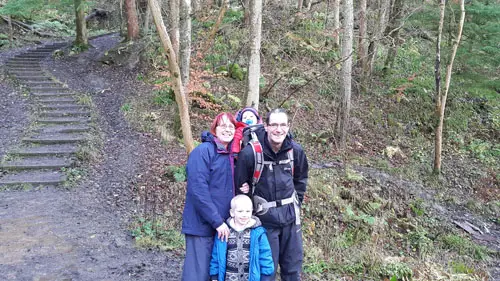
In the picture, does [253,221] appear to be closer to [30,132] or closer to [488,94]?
[30,132]

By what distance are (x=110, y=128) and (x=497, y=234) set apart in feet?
35.0

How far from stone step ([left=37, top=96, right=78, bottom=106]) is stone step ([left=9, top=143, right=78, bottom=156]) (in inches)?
131

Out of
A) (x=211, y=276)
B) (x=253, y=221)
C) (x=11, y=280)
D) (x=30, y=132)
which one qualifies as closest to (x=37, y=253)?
(x=11, y=280)

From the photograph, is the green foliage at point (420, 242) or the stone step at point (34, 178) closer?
the stone step at point (34, 178)

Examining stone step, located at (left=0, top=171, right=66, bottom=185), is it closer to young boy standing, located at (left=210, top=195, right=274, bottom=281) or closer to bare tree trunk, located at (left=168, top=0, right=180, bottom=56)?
bare tree trunk, located at (left=168, top=0, right=180, bottom=56)

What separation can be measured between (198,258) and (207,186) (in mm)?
684

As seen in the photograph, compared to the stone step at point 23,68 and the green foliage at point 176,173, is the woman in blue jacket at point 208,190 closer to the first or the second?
the green foliage at point 176,173

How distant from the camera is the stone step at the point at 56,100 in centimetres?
1214

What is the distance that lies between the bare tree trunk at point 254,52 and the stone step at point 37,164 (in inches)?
160

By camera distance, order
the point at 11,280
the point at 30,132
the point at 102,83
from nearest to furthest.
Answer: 1. the point at 11,280
2. the point at 30,132
3. the point at 102,83

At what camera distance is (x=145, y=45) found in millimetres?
16719

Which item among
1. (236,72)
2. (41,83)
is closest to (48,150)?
(41,83)

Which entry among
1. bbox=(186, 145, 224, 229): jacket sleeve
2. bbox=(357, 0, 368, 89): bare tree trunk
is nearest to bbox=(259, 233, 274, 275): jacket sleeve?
bbox=(186, 145, 224, 229): jacket sleeve

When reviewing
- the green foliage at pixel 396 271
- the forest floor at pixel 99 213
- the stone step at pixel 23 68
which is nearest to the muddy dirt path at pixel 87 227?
the forest floor at pixel 99 213
